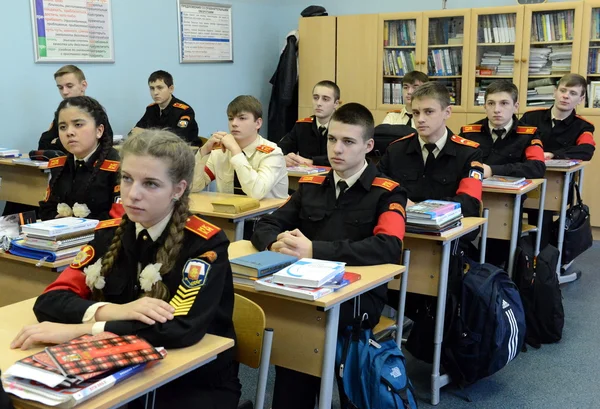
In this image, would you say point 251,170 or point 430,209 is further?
point 251,170

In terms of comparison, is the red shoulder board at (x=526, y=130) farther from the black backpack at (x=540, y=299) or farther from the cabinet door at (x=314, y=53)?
the cabinet door at (x=314, y=53)

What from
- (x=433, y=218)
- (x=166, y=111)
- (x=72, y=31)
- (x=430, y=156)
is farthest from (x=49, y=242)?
(x=166, y=111)

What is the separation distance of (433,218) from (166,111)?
3.85 metres

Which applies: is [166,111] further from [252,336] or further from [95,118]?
[252,336]

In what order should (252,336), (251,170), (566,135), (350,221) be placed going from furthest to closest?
(566,135), (251,170), (350,221), (252,336)

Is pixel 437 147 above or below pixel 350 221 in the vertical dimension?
above

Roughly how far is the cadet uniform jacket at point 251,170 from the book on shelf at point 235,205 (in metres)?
0.26

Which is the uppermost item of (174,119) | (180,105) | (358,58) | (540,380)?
(358,58)

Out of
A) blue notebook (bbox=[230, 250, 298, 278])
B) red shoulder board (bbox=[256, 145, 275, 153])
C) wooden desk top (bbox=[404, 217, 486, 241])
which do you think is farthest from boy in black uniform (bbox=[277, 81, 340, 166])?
blue notebook (bbox=[230, 250, 298, 278])

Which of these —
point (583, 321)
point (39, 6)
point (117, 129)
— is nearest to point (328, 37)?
point (117, 129)

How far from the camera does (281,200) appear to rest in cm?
361

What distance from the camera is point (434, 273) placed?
2.72 m

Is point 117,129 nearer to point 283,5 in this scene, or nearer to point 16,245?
point 283,5

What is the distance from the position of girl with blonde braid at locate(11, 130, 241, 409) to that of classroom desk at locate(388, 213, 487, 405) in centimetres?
114
